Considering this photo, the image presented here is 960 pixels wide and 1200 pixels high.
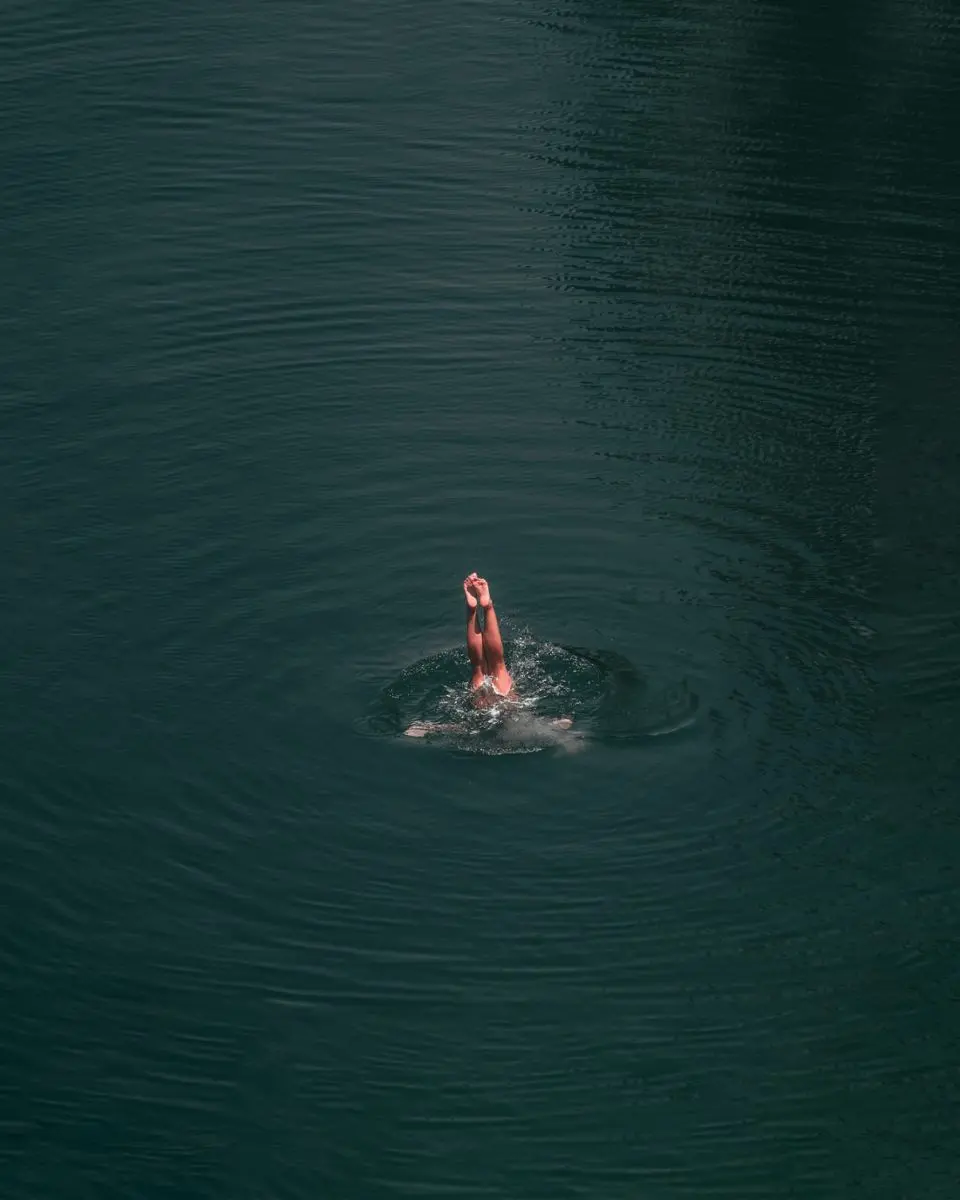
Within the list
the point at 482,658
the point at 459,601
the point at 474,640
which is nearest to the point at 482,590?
the point at 474,640

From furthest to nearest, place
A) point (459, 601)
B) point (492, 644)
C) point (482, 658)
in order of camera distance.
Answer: point (459, 601) → point (482, 658) → point (492, 644)

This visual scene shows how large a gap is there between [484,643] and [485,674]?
360 mm

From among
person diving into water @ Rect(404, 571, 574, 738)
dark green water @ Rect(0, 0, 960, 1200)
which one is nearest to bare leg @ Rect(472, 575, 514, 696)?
person diving into water @ Rect(404, 571, 574, 738)

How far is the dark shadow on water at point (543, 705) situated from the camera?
54.3 feet

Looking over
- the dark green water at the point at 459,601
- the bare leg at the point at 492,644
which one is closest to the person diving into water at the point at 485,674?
the bare leg at the point at 492,644

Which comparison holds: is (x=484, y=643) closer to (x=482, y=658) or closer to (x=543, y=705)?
(x=482, y=658)

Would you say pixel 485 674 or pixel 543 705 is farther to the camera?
pixel 543 705

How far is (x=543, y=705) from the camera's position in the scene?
1689 centimetres

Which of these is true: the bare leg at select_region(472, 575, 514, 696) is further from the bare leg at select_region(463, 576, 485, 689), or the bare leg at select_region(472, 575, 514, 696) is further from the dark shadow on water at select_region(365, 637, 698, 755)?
the dark shadow on water at select_region(365, 637, 698, 755)

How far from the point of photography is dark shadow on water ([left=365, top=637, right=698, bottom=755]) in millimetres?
16562

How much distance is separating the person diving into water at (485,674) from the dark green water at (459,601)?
368 millimetres

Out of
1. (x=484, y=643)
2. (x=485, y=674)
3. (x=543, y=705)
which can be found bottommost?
(x=543, y=705)

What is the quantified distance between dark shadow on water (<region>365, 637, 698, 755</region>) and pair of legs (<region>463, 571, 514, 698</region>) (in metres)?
0.25

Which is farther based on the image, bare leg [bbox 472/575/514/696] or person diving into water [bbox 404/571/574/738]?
person diving into water [bbox 404/571/574/738]
